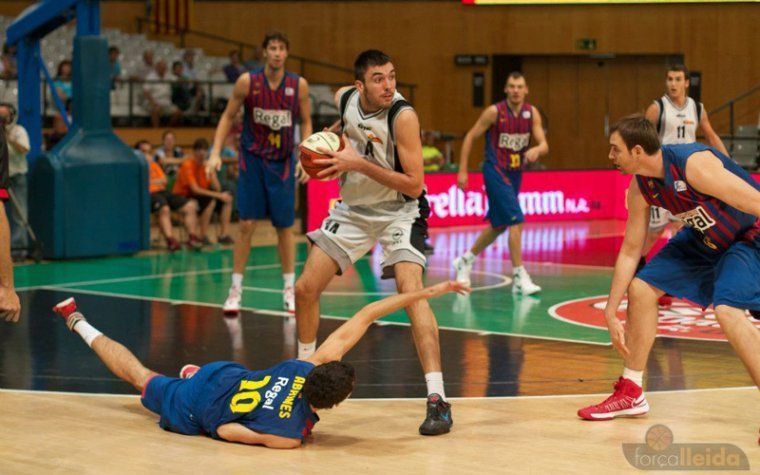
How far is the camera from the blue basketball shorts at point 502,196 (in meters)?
12.0

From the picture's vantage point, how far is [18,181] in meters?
14.1

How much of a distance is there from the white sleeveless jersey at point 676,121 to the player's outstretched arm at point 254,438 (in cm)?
643

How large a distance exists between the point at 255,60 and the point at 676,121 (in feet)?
40.3

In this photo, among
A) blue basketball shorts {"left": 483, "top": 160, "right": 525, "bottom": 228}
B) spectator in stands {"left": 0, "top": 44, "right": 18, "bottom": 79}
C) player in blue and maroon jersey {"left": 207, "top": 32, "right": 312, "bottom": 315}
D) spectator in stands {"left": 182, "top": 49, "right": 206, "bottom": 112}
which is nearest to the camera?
player in blue and maroon jersey {"left": 207, "top": 32, "right": 312, "bottom": 315}

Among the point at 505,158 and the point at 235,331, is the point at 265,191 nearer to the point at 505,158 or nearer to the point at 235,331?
the point at 235,331

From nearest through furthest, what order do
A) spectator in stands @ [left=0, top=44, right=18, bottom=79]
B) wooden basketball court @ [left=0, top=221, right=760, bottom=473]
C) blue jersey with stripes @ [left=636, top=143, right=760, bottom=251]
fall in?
wooden basketball court @ [left=0, top=221, right=760, bottom=473], blue jersey with stripes @ [left=636, top=143, right=760, bottom=251], spectator in stands @ [left=0, top=44, right=18, bottom=79]

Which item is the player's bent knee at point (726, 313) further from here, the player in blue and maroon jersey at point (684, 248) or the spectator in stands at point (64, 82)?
the spectator in stands at point (64, 82)

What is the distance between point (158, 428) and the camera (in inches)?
258

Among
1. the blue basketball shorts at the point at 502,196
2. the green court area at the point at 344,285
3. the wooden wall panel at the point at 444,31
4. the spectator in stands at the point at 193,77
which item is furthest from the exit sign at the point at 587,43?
the blue basketball shorts at the point at 502,196

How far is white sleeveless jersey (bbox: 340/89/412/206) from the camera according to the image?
7.00m

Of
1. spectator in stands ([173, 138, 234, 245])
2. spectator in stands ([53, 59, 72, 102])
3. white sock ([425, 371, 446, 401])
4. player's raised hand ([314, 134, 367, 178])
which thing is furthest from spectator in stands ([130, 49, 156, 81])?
white sock ([425, 371, 446, 401])

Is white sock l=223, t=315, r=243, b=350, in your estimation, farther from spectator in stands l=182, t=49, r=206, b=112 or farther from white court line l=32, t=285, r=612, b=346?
spectator in stands l=182, t=49, r=206, b=112

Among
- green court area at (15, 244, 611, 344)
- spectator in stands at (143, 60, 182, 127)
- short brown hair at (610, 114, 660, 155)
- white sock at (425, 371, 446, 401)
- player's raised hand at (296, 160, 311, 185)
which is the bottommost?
green court area at (15, 244, 611, 344)

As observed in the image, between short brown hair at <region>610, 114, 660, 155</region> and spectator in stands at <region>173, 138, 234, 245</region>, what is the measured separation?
9821mm
